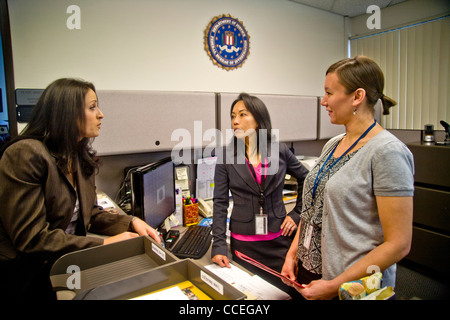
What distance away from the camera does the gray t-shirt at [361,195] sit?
86cm

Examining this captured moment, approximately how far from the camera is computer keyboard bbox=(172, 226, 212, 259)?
1399 mm

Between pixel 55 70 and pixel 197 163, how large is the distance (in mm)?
1132

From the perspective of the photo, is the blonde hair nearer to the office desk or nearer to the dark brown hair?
the office desk

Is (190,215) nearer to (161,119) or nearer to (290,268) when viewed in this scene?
(161,119)

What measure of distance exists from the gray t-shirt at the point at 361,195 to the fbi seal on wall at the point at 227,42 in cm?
180

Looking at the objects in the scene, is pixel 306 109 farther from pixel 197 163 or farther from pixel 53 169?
pixel 53 169

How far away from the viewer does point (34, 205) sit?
956 mm

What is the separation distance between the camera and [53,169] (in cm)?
101

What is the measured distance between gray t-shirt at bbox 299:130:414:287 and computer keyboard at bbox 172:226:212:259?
2.09ft

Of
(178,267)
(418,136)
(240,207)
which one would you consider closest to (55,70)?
(240,207)

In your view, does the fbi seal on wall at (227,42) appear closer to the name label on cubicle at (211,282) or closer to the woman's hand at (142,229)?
the woman's hand at (142,229)

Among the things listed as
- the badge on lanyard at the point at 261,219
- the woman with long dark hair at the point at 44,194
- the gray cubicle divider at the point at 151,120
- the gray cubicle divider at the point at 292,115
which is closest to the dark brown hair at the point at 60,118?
the woman with long dark hair at the point at 44,194

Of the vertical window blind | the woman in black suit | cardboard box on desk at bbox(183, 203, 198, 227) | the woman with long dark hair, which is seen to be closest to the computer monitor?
cardboard box on desk at bbox(183, 203, 198, 227)

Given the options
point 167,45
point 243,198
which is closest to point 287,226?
point 243,198
